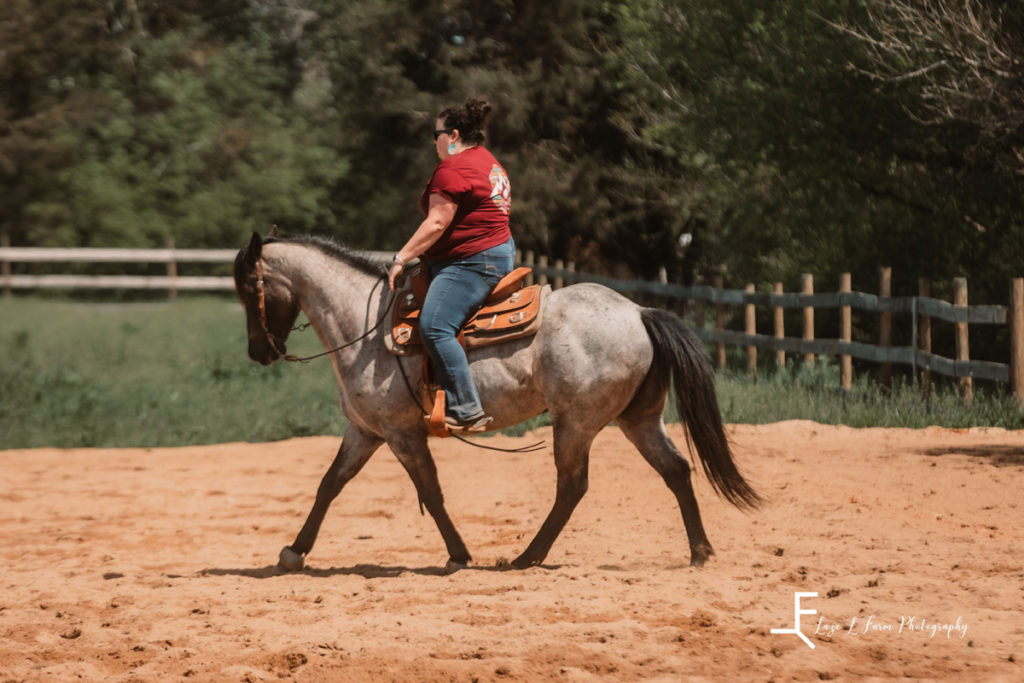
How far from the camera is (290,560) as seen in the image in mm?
7164

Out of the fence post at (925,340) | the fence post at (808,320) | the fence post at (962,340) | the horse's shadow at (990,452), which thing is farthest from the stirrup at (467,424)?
the fence post at (808,320)

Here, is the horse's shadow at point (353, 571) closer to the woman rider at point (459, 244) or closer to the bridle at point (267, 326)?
the woman rider at point (459, 244)

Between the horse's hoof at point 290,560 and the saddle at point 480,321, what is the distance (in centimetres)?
113

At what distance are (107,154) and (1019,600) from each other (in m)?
38.1

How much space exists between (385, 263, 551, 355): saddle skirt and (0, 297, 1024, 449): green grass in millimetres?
5381

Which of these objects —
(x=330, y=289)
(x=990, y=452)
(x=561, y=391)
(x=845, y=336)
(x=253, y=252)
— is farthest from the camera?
(x=845, y=336)

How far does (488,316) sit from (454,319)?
25 centimetres

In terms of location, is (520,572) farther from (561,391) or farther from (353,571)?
(353,571)

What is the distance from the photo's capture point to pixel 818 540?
752 cm

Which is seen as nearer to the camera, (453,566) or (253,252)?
(453,566)

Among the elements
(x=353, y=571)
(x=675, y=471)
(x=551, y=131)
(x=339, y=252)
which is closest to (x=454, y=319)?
(x=339, y=252)

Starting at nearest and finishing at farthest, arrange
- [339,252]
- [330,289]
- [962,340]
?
[330,289], [339,252], [962,340]

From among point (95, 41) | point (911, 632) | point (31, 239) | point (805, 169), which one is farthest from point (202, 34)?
point (911, 632)

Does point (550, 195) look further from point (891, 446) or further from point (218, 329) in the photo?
point (891, 446)
